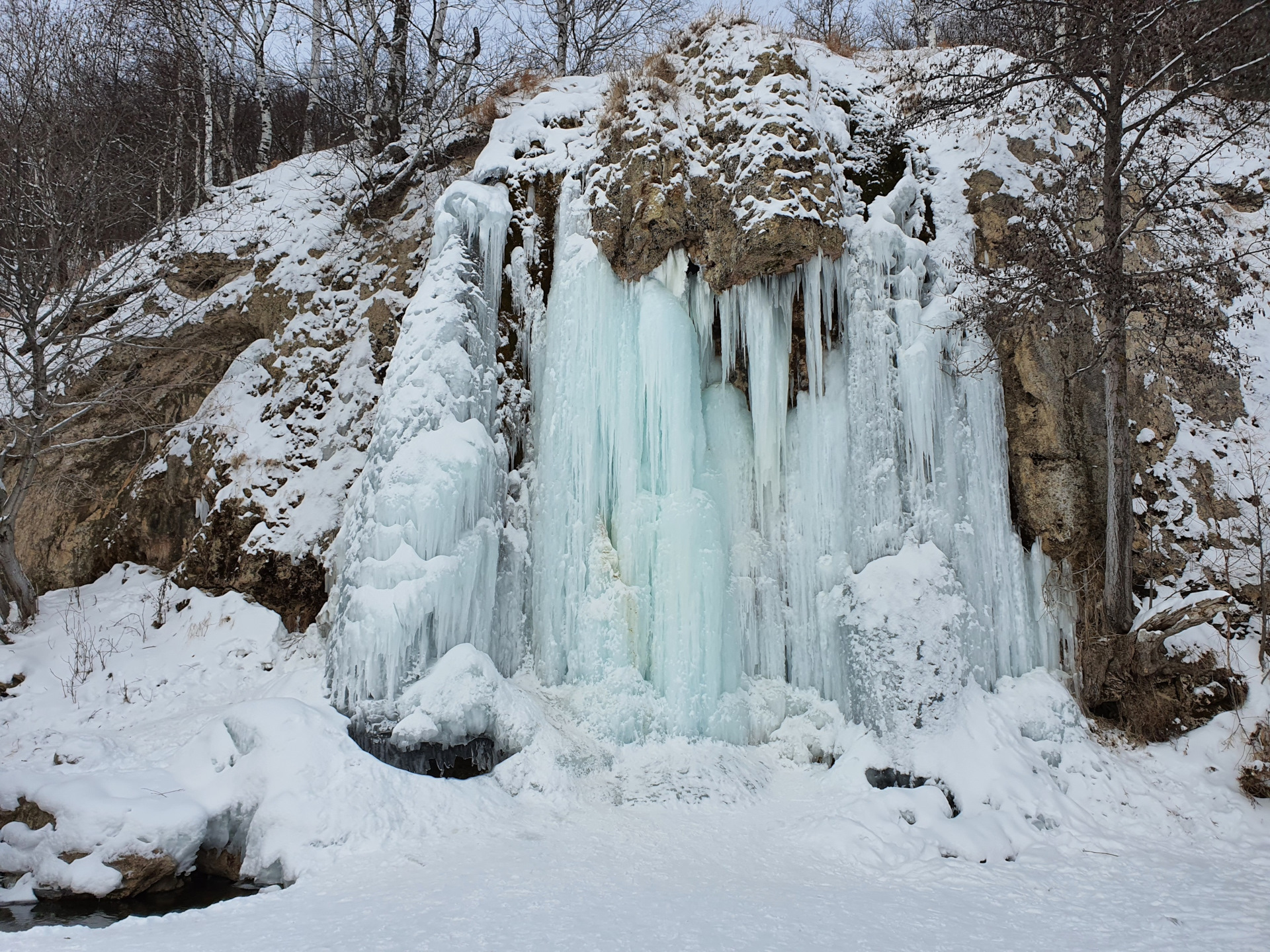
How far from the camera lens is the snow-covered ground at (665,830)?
172 inches

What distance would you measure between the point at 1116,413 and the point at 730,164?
14.6ft

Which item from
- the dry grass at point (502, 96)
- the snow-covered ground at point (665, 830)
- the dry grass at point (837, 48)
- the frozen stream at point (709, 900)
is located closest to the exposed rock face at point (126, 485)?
the snow-covered ground at point (665, 830)

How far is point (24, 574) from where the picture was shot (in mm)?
9219

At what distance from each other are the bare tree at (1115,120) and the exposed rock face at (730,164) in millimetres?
1206

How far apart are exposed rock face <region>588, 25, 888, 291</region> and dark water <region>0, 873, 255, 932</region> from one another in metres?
6.37

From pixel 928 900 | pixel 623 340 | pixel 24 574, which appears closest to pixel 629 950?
pixel 928 900

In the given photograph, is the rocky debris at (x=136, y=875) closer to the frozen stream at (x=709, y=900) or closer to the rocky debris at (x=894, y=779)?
the frozen stream at (x=709, y=900)

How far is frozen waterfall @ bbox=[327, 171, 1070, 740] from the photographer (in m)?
7.04

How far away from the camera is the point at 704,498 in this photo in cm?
781

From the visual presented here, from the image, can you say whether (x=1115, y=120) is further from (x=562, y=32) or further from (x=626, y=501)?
(x=562, y=32)

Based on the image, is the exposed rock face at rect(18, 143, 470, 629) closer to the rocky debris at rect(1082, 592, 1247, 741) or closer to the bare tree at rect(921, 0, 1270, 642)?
the bare tree at rect(921, 0, 1270, 642)

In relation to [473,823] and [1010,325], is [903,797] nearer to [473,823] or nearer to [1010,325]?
[473,823]

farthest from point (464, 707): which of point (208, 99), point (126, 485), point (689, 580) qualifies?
point (208, 99)

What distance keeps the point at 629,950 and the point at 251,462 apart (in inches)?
306
